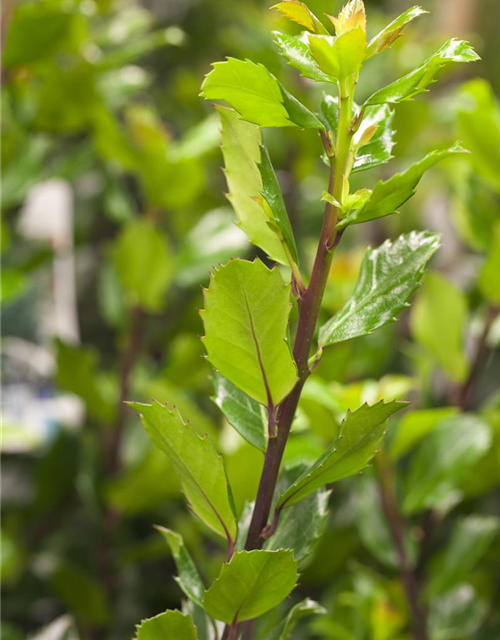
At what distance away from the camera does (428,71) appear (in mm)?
278

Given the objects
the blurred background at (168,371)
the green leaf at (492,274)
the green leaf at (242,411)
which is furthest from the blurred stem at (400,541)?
the green leaf at (242,411)

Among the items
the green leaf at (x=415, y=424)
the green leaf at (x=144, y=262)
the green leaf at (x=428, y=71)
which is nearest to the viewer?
the green leaf at (x=428, y=71)

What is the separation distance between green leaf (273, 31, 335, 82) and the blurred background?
0.26 m

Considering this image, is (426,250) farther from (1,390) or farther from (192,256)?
(1,390)

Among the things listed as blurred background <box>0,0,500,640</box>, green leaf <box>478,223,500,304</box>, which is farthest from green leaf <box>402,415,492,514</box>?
green leaf <box>478,223,500,304</box>

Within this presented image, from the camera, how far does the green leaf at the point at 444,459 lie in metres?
0.58

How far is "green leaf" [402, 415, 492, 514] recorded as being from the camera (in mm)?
583

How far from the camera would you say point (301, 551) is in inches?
12.5

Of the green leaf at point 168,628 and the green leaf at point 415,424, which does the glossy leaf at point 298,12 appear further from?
the green leaf at point 415,424

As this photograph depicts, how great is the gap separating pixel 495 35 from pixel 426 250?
1117mm

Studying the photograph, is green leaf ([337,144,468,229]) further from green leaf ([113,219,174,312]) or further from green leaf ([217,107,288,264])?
green leaf ([113,219,174,312])

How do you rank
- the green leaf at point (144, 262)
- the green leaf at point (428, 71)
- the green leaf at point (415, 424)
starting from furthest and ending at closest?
the green leaf at point (144, 262), the green leaf at point (415, 424), the green leaf at point (428, 71)

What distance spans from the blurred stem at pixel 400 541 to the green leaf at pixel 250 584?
279 millimetres

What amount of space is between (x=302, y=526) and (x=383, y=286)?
0.11 m
